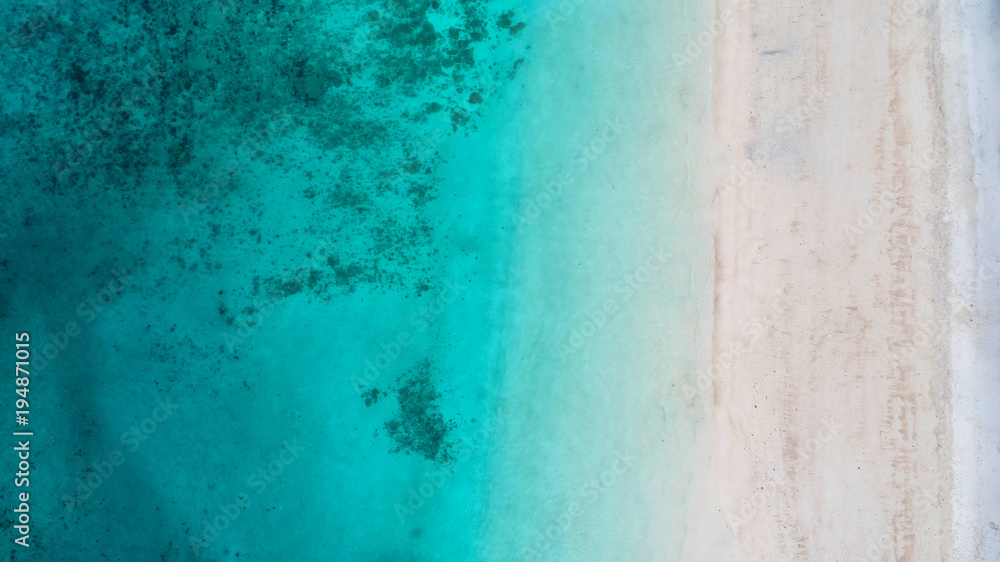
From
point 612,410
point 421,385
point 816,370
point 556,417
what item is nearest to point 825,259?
point 816,370

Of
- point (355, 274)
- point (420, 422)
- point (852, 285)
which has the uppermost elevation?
point (355, 274)

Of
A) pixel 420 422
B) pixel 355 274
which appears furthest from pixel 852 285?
pixel 355 274

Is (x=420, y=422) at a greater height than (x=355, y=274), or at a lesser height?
lesser

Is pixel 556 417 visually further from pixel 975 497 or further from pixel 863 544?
pixel 975 497

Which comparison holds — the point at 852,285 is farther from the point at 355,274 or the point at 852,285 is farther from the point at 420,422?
the point at 355,274

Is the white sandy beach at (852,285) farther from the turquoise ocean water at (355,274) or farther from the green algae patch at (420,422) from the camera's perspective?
the green algae patch at (420,422)
